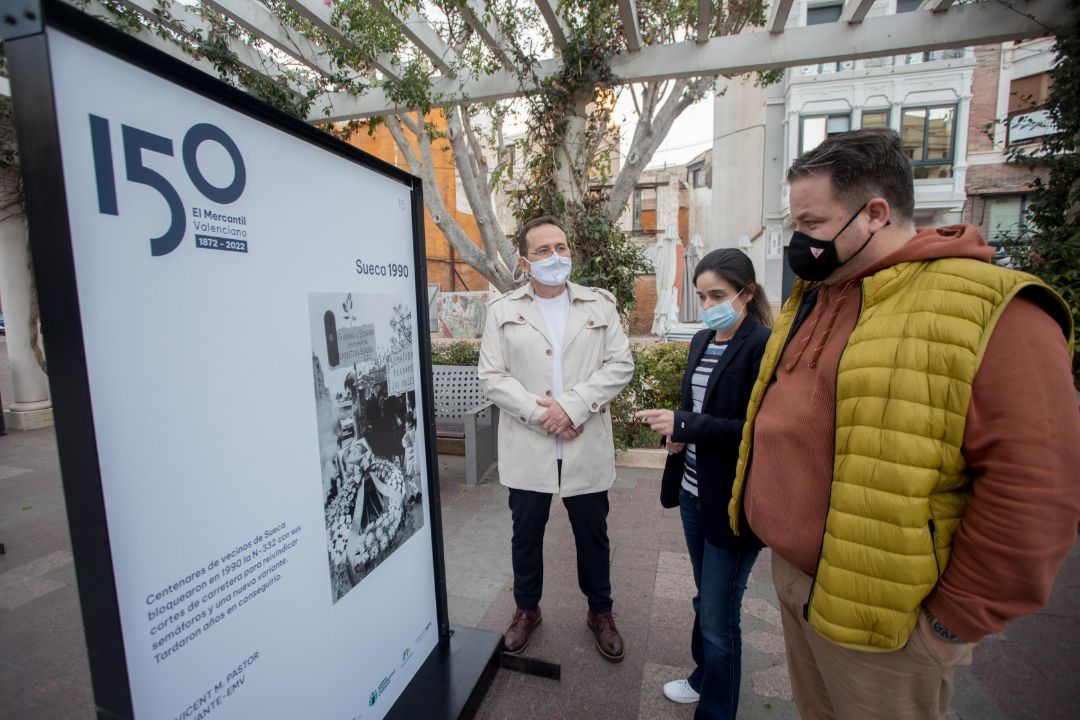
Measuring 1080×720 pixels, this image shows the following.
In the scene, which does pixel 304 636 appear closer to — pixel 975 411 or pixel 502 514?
pixel 975 411

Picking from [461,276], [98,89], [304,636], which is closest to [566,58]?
[98,89]

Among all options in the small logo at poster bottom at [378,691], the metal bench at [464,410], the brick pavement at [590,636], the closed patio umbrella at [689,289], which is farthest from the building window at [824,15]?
the small logo at poster bottom at [378,691]

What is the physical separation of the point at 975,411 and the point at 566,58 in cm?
487

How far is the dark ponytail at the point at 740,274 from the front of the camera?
2109 millimetres

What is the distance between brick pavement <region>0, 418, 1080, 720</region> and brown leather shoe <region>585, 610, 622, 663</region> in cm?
5

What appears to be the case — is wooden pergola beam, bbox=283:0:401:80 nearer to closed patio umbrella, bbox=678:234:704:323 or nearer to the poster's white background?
the poster's white background

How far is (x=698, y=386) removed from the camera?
2168mm

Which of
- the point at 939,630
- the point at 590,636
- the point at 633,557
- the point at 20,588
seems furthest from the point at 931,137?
the point at 20,588

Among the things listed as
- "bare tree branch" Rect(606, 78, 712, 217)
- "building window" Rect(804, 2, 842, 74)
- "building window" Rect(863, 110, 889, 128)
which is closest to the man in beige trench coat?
"bare tree branch" Rect(606, 78, 712, 217)

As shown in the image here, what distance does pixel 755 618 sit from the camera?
2871mm

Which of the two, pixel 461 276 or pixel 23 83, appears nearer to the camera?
pixel 23 83

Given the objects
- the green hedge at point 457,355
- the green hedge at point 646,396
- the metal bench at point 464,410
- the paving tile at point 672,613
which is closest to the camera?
the paving tile at point 672,613

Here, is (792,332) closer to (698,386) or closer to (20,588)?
(698,386)

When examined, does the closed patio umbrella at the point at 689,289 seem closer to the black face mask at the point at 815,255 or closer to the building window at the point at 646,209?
the black face mask at the point at 815,255
